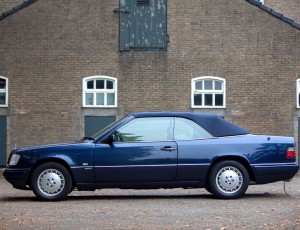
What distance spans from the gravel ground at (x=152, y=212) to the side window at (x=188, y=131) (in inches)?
43.8

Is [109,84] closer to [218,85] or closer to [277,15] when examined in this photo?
[218,85]

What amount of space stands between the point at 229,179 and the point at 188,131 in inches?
45.1

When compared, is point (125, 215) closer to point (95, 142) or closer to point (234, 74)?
point (95, 142)

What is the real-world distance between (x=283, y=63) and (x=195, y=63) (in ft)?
9.08

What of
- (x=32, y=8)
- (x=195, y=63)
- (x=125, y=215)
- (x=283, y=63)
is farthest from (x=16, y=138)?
(x=125, y=215)

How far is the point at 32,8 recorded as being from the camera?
26406 millimetres

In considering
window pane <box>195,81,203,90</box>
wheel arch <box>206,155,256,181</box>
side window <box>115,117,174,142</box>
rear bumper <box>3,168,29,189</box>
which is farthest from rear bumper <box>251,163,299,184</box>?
window pane <box>195,81,203,90</box>

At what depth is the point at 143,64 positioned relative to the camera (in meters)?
26.7

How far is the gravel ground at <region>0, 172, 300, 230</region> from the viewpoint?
1129cm

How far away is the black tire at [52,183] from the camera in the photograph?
14.9m

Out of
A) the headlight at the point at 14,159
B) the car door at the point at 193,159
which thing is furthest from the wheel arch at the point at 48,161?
the car door at the point at 193,159

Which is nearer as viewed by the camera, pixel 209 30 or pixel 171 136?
pixel 171 136

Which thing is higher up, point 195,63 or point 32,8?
point 32,8

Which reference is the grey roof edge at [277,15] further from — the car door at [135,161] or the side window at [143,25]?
the car door at [135,161]
